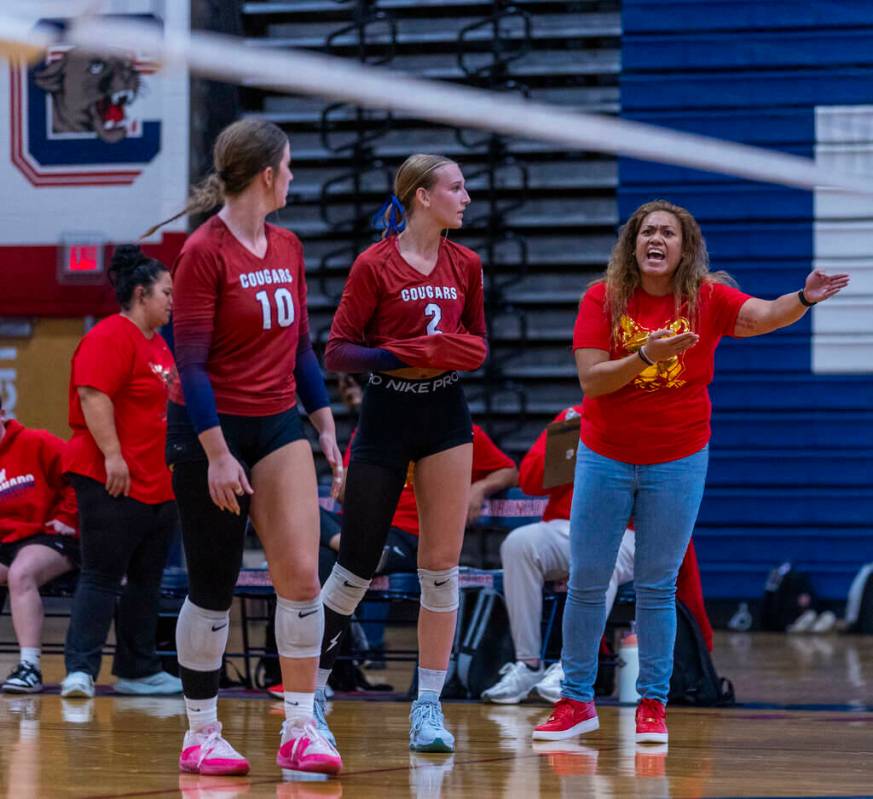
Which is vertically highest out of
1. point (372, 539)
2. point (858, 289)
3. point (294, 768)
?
point (858, 289)

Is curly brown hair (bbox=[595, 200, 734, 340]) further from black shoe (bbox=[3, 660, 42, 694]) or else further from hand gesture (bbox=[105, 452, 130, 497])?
black shoe (bbox=[3, 660, 42, 694])

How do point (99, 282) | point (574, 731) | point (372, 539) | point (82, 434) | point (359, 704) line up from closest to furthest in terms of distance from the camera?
point (372, 539)
point (574, 731)
point (359, 704)
point (82, 434)
point (99, 282)

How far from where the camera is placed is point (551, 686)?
6.05 m

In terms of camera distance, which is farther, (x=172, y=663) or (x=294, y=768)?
(x=172, y=663)

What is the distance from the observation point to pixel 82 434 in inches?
252

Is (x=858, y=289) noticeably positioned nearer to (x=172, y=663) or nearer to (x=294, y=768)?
(x=172, y=663)

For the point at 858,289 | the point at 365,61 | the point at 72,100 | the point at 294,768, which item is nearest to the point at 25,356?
the point at 72,100

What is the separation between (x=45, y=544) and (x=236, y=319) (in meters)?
3.13

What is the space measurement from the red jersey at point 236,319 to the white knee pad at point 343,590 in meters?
0.74

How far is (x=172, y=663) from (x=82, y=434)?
1.16m

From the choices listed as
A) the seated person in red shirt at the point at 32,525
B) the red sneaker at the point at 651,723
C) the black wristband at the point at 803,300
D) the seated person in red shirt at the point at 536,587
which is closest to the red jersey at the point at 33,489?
the seated person in red shirt at the point at 32,525

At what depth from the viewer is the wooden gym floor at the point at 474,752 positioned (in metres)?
3.75

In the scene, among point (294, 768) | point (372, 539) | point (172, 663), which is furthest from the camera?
point (172, 663)

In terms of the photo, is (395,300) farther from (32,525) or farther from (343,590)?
(32,525)
